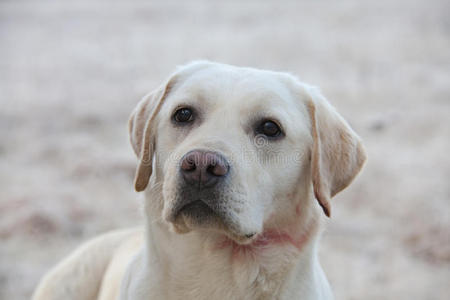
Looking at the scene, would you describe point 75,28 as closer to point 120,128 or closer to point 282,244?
point 120,128

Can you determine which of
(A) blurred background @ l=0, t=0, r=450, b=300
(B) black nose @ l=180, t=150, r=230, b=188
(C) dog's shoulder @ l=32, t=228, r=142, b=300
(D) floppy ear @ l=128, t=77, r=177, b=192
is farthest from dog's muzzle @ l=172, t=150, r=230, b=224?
(C) dog's shoulder @ l=32, t=228, r=142, b=300

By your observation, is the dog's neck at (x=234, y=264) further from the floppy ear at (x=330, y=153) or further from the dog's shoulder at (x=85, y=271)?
the dog's shoulder at (x=85, y=271)

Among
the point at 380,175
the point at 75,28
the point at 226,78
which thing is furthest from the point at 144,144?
the point at 75,28

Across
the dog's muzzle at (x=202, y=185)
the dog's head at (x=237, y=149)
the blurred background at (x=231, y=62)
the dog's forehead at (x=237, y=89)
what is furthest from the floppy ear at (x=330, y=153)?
the blurred background at (x=231, y=62)

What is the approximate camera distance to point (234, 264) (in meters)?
2.31

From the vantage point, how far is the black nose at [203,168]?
75.8 inches

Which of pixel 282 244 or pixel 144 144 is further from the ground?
pixel 144 144

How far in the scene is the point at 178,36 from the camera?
1077cm

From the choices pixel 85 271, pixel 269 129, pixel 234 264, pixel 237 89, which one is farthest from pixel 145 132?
pixel 85 271

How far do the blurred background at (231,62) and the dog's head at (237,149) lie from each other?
464mm

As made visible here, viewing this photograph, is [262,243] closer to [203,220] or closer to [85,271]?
[203,220]

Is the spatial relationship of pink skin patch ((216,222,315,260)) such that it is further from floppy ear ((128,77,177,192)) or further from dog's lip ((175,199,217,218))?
floppy ear ((128,77,177,192))

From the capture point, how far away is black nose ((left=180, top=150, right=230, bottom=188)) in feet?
6.31

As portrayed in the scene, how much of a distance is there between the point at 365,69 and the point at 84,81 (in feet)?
15.7
